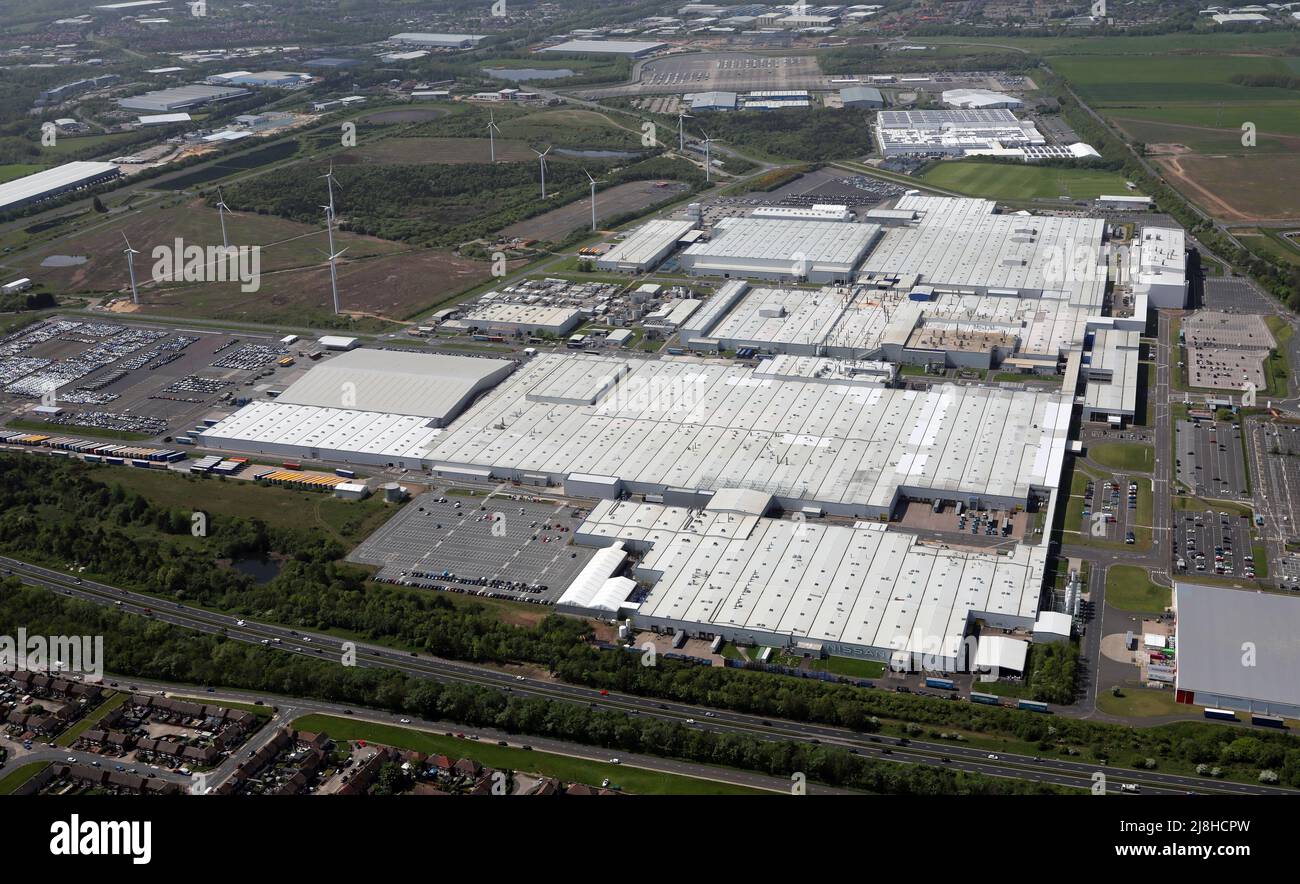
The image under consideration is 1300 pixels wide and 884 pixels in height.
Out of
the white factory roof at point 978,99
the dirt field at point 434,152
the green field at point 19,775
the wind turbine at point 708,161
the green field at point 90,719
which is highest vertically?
the white factory roof at point 978,99

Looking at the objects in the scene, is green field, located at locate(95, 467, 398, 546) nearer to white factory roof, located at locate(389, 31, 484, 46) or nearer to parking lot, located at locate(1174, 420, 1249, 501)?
parking lot, located at locate(1174, 420, 1249, 501)

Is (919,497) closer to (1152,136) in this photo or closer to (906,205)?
(906,205)

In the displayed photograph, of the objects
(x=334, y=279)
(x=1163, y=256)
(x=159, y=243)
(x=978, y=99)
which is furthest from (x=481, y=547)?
(x=978, y=99)

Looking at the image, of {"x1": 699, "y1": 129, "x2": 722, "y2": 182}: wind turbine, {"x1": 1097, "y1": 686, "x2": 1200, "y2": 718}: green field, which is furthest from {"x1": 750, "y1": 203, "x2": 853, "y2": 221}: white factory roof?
{"x1": 1097, "y1": 686, "x2": 1200, "y2": 718}: green field

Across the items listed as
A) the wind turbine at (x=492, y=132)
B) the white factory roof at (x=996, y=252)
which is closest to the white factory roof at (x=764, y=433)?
the white factory roof at (x=996, y=252)

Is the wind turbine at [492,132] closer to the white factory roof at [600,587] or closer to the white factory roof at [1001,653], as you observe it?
the white factory roof at [600,587]
